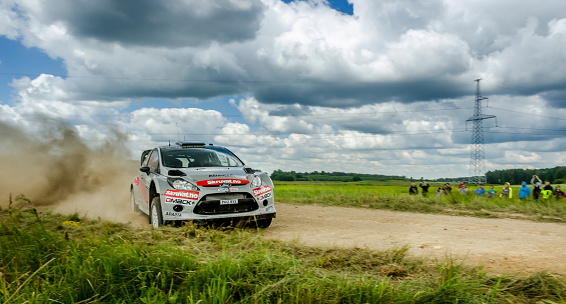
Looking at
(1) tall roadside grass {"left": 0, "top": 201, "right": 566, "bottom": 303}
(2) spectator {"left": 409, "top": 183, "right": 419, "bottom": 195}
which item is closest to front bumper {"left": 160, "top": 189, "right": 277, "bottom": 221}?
(1) tall roadside grass {"left": 0, "top": 201, "right": 566, "bottom": 303}

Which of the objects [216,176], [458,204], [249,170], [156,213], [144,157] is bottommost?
[156,213]

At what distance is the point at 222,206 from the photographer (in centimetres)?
764

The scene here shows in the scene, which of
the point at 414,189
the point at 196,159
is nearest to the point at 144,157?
the point at 196,159

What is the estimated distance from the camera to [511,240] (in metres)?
7.04

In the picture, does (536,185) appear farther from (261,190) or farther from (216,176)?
(216,176)

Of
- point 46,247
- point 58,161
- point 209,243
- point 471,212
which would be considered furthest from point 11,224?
point 58,161

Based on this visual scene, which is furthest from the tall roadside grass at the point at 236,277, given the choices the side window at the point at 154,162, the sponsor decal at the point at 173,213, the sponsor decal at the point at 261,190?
the side window at the point at 154,162

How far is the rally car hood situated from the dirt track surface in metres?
1.16

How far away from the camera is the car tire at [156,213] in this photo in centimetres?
779

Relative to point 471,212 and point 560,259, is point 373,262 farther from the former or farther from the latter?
point 471,212

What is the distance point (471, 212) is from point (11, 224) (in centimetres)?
1056

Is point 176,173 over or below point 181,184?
over

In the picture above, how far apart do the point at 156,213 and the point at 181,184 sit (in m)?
0.87

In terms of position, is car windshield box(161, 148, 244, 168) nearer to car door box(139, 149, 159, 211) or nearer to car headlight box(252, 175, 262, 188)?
car door box(139, 149, 159, 211)
